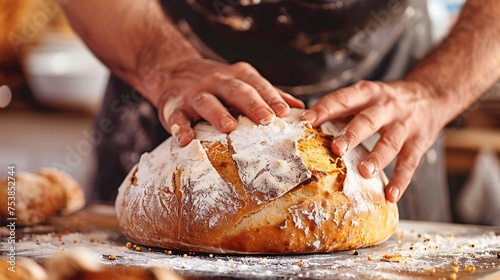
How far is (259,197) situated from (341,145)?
202 millimetres

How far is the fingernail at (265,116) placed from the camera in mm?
1186

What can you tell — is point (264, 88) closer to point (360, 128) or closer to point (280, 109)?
point (280, 109)

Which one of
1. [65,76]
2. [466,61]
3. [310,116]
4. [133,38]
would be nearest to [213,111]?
[310,116]

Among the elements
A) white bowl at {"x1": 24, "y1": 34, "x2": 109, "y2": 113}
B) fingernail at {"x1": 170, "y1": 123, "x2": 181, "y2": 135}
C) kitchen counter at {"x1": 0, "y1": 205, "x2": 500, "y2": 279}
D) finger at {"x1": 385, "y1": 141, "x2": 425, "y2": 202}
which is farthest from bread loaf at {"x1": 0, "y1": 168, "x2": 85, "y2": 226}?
white bowl at {"x1": 24, "y1": 34, "x2": 109, "y2": 113}

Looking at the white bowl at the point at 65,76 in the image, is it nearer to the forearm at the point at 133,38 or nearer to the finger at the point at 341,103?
the forearm at the point at 133,38

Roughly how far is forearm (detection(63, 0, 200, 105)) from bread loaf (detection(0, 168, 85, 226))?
313 millimetres

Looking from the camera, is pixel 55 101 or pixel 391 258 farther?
pixel 55 101

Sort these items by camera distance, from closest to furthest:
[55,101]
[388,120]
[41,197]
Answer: [388,120] → [41,197] → [55,101]

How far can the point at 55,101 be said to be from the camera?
11.6ft

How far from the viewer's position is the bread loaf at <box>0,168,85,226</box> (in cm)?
147

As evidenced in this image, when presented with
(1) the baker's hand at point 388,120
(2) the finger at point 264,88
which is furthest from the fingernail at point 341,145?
(2) the finger at point 264,88

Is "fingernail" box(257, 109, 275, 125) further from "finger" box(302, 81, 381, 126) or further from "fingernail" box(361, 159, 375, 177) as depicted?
"fingernail" box(361, 159, 375, 177)

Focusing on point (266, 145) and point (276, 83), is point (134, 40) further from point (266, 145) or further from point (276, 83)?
point (266, 145)

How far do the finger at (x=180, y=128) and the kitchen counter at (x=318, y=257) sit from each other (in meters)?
0.20
